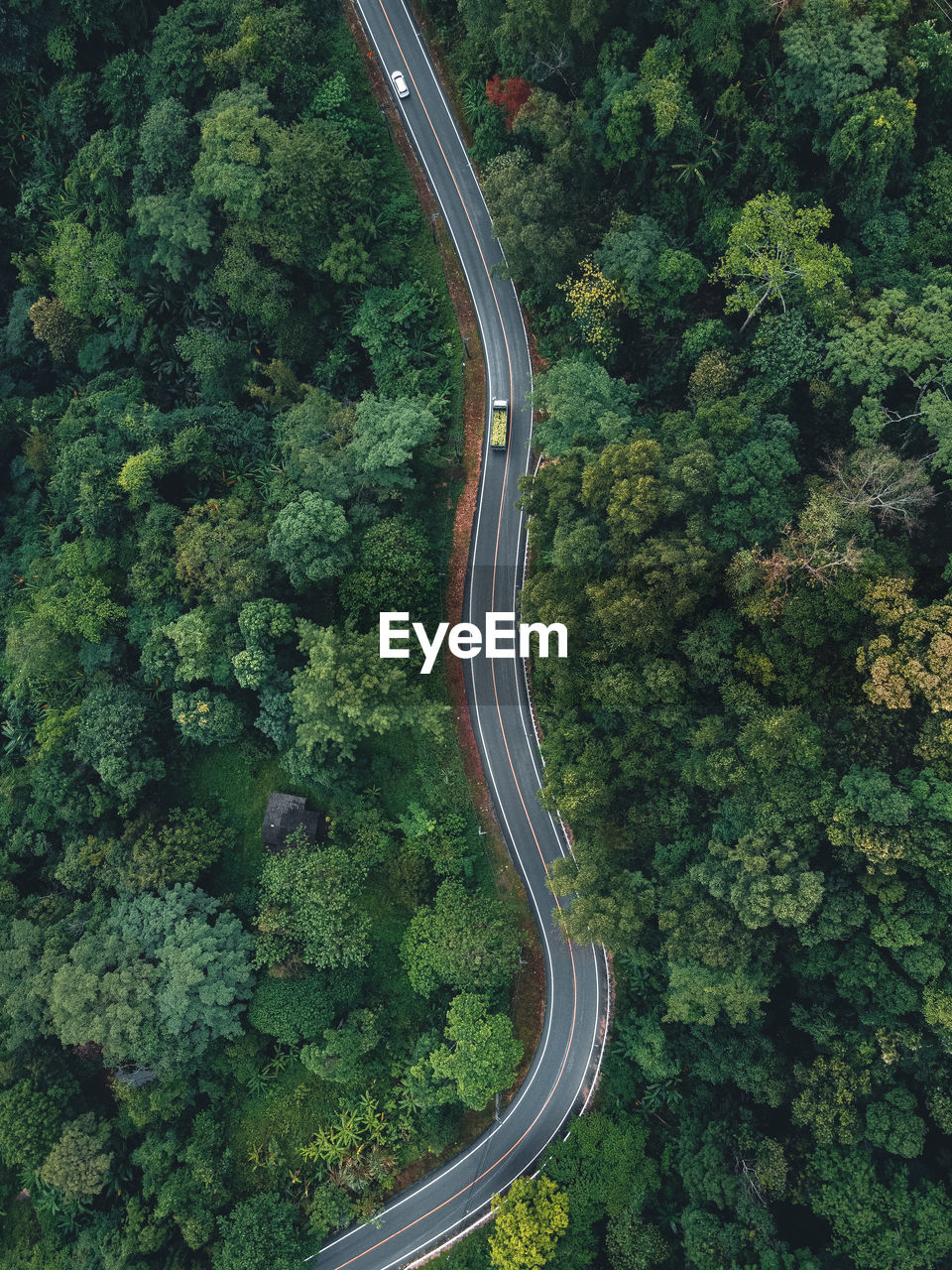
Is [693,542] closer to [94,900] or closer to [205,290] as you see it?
[205,290]

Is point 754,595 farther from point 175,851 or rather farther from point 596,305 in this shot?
point 175,851

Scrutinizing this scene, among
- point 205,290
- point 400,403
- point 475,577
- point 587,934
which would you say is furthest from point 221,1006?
point 205,290

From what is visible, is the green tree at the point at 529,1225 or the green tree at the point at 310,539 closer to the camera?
the green tree at the point at 529,1225

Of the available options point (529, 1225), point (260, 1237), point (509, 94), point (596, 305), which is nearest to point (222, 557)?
point (596, 305)

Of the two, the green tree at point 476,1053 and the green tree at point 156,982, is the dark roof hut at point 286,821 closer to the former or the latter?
the green tree at point 156,982

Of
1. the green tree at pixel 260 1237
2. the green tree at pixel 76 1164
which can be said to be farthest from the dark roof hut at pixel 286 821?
the green tree at pixel 260 1237

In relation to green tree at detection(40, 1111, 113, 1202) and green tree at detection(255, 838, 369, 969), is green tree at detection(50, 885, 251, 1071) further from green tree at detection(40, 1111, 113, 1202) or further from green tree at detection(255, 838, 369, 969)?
green tree at detection(40, 1111, 113, 1202)
